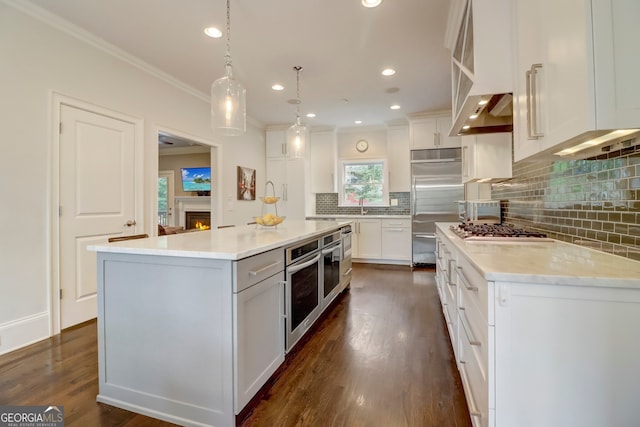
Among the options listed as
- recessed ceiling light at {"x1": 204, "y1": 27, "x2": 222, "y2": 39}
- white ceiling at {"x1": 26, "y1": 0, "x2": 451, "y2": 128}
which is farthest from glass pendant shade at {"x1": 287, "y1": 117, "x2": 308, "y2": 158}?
recessed ceiling light at {"x1": 204, "y1": 27, "x2": 222, "y2": 39}

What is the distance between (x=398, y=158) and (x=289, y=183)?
2148 millimetres

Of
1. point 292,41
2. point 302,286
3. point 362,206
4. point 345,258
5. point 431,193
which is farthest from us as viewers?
point 362,206

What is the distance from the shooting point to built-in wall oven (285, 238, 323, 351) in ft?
6.52

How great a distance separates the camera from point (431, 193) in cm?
509

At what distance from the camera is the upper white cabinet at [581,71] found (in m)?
0.87

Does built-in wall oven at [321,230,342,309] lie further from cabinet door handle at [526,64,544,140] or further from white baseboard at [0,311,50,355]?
white baseboard at [0,311,50,355]

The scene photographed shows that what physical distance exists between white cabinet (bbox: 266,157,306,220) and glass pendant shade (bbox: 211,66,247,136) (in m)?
3.52

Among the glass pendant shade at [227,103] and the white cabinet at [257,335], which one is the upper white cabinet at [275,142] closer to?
the glass pendant shade at [227,103]

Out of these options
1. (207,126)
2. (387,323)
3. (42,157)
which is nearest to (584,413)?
(387,323)

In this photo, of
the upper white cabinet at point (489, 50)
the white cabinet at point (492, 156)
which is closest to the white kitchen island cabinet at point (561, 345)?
the upper white cabinet at point (489, 50)

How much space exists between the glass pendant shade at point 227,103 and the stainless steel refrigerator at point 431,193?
3.58m

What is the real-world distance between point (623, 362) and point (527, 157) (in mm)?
909

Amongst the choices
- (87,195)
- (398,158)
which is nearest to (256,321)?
(87,195)

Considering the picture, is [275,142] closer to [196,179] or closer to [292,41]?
Answer: [196,179]
